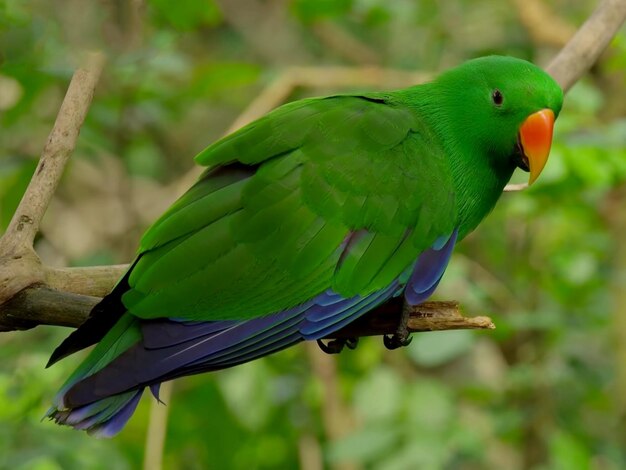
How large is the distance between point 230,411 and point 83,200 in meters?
2.10

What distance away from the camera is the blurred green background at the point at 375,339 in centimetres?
293

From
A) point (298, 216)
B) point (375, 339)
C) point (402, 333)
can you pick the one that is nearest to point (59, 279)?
point (298, 216)

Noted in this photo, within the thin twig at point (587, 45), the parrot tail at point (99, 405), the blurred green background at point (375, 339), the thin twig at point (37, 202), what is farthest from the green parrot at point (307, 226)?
the blurred green background at point (375, 339)

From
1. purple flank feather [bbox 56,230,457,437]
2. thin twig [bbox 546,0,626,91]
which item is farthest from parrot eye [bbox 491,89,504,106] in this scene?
purple flank feather [bbox 56,230,457,437]

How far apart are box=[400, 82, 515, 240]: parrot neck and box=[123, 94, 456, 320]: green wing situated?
0.05m

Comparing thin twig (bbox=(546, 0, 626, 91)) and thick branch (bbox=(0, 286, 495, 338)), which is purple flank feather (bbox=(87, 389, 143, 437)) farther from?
thin twig (bbox=(546, 0, 626, 91))

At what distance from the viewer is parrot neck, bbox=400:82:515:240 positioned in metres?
2.31

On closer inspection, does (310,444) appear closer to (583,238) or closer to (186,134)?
(583,238)

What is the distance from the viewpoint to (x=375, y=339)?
3.94 meters

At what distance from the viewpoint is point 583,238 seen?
3955mm

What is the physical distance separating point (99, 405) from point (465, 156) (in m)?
1.09

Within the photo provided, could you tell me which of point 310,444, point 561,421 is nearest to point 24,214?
point 310,444

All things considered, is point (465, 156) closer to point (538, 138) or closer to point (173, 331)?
point (538, 138)

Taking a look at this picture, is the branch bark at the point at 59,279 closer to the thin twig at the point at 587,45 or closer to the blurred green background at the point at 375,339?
the blurred green background at the point at 375,339
